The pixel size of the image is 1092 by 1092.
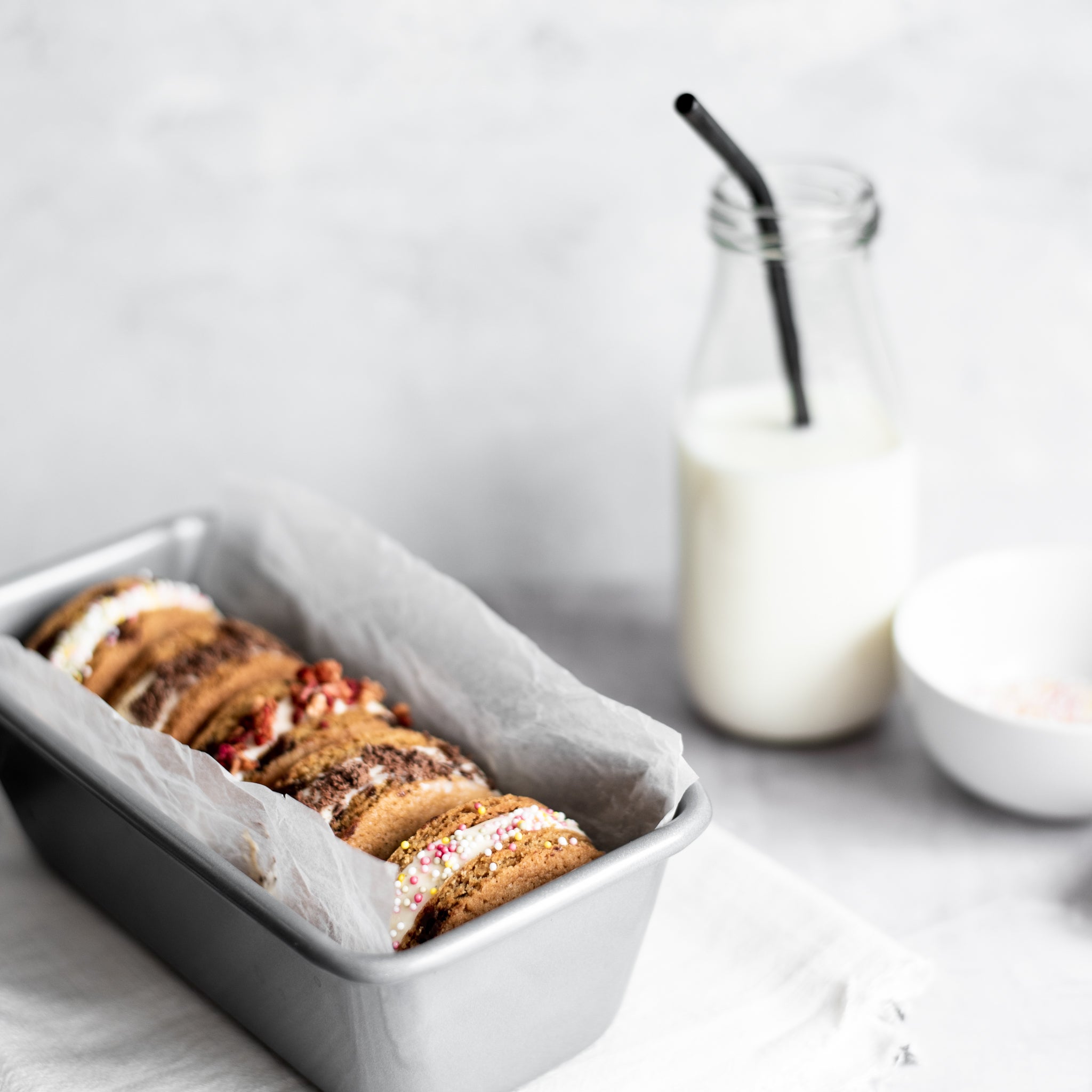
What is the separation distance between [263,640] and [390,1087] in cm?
42

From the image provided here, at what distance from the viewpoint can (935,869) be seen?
1.18m

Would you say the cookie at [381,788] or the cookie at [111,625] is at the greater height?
the cookie at [111,625]

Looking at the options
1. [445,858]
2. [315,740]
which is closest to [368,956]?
[445,858]

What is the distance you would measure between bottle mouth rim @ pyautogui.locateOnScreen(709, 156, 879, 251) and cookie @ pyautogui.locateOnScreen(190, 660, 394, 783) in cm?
49

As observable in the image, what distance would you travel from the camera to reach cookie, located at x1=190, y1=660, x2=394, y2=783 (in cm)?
101

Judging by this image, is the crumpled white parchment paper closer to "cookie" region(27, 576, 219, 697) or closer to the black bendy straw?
"cookie" region(27, 576, 219, 697)

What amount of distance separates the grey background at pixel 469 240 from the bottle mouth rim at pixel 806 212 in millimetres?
200

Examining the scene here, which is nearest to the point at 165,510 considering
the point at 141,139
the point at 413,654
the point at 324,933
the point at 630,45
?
the point at 141,139

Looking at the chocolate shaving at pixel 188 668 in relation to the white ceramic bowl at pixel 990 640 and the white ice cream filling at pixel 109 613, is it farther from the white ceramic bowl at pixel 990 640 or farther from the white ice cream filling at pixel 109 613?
the white ceramic bowl at pixel 990 640

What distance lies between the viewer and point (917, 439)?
162cm

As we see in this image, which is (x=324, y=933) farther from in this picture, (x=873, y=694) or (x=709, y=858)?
(x=873, y=694)

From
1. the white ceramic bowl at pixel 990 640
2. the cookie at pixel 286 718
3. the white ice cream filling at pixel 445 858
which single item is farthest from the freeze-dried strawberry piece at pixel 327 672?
the white ceramic bowl at pixel 990 640

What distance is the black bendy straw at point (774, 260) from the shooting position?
110 centimetres

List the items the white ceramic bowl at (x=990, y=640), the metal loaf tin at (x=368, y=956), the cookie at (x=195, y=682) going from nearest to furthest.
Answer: the metal loaf tin at (x=368, y=956) < the cookie at (x=195, y=682) < the white ceramic bowl at (x=990, y=640)
